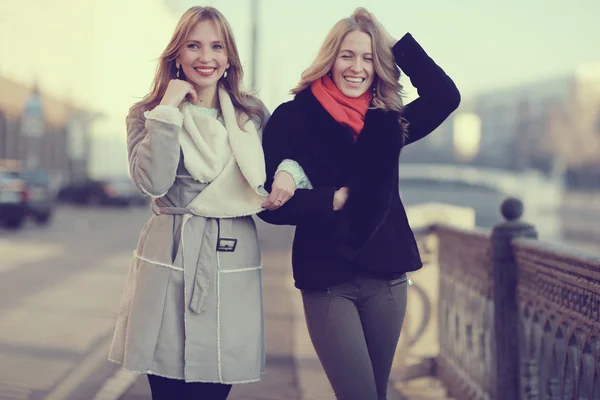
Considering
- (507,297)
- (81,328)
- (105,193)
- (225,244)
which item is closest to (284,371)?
(507,297)

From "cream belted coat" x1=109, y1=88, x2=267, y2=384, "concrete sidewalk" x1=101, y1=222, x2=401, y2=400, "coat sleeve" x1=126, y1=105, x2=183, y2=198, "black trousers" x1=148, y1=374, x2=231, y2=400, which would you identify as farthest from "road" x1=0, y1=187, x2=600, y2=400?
"coat sleeve" x1=126, y1=105, x2=183, y2=198

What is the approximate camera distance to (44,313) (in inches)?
353

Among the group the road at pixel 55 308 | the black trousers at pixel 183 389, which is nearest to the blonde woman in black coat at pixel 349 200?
the black trousers at pixel 183 389

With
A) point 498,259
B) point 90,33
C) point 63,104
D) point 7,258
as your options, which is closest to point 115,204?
point 63,104

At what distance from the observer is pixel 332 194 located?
3031 mm

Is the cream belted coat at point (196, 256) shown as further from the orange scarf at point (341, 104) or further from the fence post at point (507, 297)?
the fence post at point (507, 297)

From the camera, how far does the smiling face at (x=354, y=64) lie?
10.2 feet

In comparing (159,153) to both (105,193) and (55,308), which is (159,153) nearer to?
(55,308)

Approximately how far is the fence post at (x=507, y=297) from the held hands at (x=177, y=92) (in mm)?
1795

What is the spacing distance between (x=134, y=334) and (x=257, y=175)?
656 mm

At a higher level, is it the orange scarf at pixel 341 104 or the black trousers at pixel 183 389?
the orange scarf at pixel 341 104

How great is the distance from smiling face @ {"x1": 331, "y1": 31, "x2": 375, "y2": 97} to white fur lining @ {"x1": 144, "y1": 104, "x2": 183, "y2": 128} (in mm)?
559

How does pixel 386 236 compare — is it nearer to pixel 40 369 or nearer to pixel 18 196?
pixel 40 369

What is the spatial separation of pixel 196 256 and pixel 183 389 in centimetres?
45
